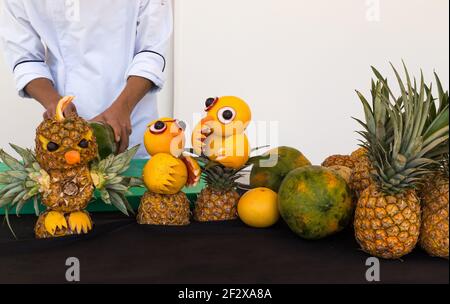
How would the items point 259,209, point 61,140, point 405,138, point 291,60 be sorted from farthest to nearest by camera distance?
point 291,60 → point 259,209 → point 61,140 → point 405,138

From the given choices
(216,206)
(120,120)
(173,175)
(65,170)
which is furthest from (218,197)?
(120,120)

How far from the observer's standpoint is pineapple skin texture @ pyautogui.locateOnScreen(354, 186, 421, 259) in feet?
3.52

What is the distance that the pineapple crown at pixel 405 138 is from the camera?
1061mm

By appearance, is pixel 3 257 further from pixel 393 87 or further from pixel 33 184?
pixel 393 87

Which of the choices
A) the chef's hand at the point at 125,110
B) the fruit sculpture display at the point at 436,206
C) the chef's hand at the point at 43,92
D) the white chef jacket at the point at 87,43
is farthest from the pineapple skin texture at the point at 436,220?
the chef's hand at the point at 43,92

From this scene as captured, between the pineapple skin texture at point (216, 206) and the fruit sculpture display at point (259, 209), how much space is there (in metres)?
0.03

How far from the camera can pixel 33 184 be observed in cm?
121

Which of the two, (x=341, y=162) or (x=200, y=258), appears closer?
(x=200, y=258)

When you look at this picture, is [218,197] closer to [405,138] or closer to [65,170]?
[65,170]

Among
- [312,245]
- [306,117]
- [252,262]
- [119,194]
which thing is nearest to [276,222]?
[312,245]

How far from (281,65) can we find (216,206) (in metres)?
2.51

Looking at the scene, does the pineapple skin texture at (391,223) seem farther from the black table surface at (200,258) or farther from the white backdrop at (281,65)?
the white backdrop at (281,65)

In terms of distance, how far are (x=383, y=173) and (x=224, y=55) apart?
2723mm

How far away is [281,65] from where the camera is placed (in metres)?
3.71
